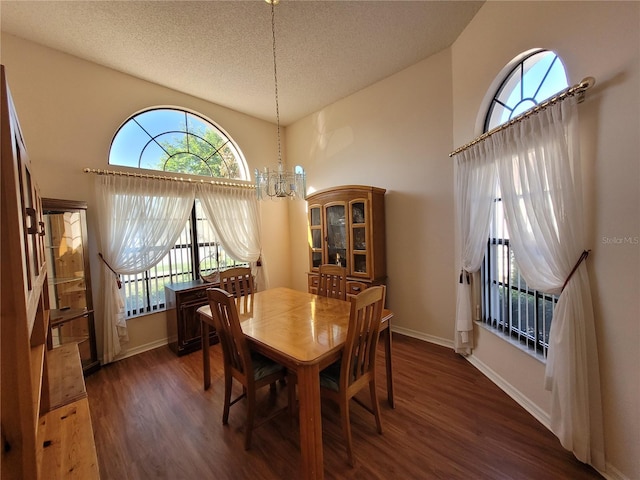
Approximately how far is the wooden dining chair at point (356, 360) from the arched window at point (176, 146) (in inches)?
120

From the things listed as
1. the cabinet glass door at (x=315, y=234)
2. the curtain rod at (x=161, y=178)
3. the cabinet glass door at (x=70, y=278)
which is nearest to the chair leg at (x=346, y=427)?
the cabinet glass door at (x=315, y=234)

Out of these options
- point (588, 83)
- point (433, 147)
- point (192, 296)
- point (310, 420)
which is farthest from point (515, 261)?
point (192, 296)

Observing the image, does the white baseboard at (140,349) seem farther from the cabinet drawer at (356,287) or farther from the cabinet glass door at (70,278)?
the cabinet drawer at (356,287)

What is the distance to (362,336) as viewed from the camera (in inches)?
63.4

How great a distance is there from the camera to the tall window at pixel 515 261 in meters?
1.81

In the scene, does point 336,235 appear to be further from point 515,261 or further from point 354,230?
point 515,261

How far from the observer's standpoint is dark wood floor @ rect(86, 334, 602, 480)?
58.9 inches

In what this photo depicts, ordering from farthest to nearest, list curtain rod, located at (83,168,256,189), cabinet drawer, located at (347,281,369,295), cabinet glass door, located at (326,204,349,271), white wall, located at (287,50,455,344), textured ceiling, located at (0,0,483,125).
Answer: cabinet glass door, located at (326,204,349,271) < cabinet drawer, located at (347,281,369,295) < white wall, located at (287,50,455,344) < curtain rod, located at (83,168,256,189) < textured ceiling, located at (0,0,483,125)

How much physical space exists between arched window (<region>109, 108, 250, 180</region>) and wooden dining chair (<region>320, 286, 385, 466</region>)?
3044mm

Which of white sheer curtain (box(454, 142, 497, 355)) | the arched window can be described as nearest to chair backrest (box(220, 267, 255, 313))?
the arched window

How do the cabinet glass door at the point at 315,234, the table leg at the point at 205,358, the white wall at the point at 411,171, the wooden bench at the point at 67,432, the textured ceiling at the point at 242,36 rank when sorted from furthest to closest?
the cabinet glass door at the point at 315,234 < the white wall at the point at 411,171 < the table leg at the point at 205,358 < the textured ceiling at the point at 242,36 < the wooden bench at the point at 67,432

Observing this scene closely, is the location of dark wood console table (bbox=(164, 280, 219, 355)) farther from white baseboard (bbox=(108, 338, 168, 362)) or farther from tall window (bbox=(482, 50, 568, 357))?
tall window (bbox=(482, 50, 568, 357))

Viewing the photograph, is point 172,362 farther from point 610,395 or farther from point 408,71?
point 408,71

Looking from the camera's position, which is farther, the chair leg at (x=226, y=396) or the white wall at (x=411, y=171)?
the white wall at (x=411, y=171)
